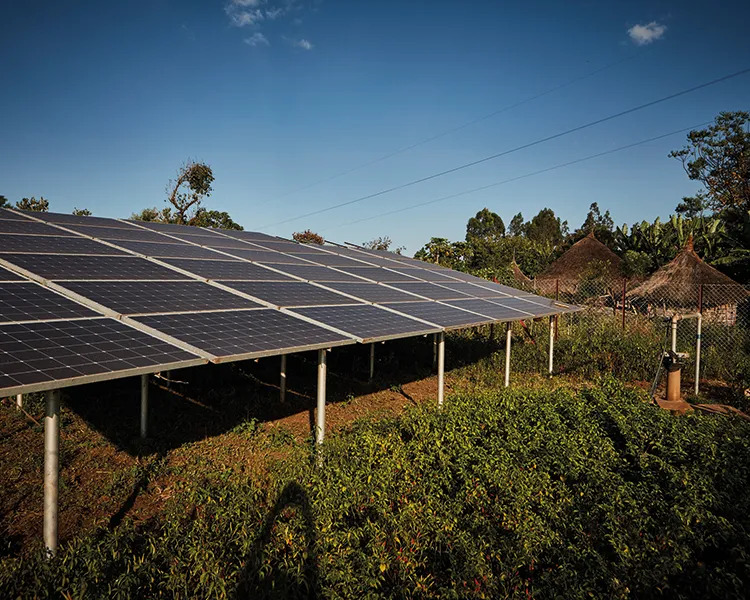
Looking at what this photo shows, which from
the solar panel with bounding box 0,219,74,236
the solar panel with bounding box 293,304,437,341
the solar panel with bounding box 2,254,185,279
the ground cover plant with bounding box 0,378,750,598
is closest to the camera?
the ground cover plant with bounding box 0,378,750,598

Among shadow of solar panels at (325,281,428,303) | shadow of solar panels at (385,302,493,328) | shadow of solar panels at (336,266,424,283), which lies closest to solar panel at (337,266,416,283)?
shadow of solar panels at (336,266,424,283)

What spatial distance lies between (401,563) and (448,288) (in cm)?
968

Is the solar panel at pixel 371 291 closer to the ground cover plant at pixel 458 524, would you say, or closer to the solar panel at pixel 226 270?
the solar panel at pixel 226 270

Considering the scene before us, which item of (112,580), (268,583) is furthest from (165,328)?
(268,583)

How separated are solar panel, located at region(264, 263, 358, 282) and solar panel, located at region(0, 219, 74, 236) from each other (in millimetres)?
4404

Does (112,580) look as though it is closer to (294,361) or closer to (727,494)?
(727,494)

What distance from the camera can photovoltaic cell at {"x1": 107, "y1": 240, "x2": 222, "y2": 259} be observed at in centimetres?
970

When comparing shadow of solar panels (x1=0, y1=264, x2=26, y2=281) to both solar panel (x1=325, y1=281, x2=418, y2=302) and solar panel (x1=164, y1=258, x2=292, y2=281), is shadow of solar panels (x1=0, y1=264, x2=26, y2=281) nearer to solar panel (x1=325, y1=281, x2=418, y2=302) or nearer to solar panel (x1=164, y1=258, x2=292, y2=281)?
solar panel (x1=164, y1=258, x2=292, y2=281)

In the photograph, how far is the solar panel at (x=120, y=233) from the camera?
Answer: 34.7ft

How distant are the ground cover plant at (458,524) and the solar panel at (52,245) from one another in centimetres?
452

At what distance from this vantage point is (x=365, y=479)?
17.9 feet

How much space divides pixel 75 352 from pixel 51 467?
3.35ft

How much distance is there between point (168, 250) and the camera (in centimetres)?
1038

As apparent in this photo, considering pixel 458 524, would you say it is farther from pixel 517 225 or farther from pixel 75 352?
pixel 517 225
